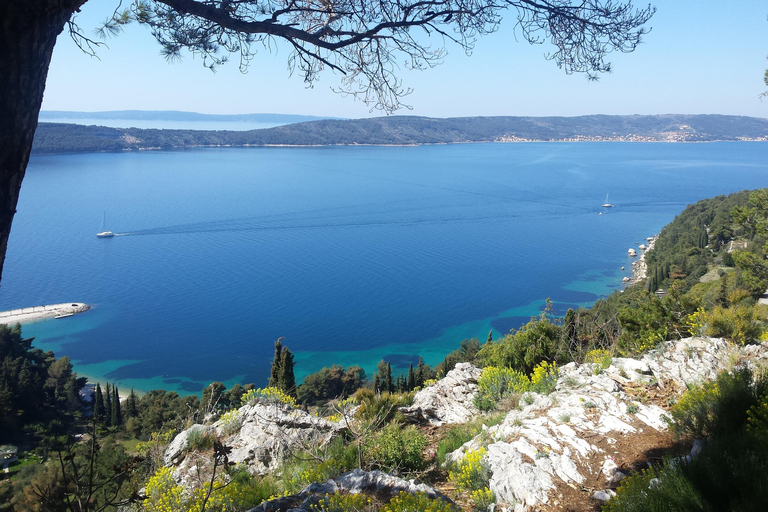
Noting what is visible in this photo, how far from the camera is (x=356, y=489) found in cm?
308

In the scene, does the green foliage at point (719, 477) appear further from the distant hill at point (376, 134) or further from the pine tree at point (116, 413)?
the distant hill at point (376, 134)

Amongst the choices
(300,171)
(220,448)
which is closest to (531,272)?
(220,448)

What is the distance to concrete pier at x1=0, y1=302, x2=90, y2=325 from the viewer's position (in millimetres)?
36125

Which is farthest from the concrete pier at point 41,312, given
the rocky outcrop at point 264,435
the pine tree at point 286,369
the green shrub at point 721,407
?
the green shrub at point 721,407

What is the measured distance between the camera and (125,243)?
5119 cm

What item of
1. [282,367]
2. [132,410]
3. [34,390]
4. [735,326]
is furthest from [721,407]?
[34,390]

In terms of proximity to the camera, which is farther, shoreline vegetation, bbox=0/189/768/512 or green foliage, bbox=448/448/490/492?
green foliage, bbox=448/448/490/492

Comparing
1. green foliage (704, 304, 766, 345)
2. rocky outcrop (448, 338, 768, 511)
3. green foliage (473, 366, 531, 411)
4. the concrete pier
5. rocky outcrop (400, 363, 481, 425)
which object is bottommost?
the concrete pier

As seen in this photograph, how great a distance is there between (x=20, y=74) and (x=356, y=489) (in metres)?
2.78

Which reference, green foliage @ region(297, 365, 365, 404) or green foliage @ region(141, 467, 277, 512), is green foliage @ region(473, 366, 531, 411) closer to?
green foliage @ region(141, 467, 277, 512)

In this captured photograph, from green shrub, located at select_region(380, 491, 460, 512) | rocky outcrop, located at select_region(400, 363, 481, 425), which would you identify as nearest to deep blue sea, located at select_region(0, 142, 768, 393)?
rocky outcrop, located at select_region(400, 363, 481, 425)

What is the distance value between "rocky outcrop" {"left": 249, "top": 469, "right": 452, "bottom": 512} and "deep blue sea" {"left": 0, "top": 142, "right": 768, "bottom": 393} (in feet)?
85.8

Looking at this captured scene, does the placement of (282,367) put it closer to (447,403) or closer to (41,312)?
(447,403)

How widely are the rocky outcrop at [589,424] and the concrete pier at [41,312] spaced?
40.6 meters
